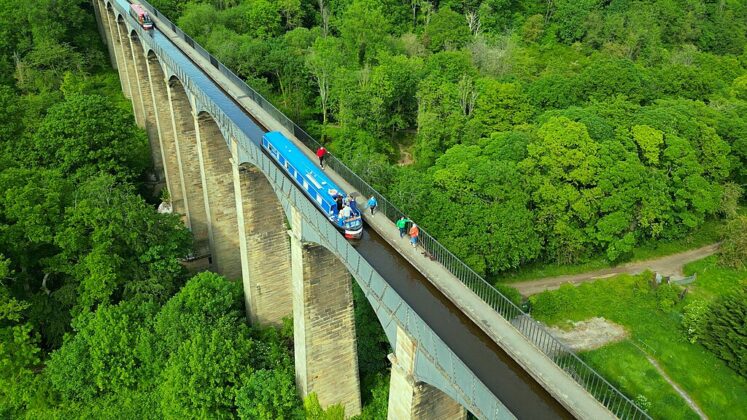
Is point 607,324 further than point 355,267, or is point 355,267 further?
point 607,324

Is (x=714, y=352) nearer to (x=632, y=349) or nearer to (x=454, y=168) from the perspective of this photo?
(x=632, y=349)

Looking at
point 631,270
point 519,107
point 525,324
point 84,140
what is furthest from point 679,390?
point 84,140

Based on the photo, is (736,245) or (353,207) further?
(736,245)

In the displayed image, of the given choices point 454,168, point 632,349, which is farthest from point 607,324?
point 454,168

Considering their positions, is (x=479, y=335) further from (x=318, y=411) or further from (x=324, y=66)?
(x=324, y=66)

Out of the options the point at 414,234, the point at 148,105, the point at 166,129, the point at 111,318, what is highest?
the point at 414,234

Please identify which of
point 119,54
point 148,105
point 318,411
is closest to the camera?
point 318,411

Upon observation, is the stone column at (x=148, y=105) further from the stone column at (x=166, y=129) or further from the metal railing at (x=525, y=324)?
the metal railing at (x=525, y=324)

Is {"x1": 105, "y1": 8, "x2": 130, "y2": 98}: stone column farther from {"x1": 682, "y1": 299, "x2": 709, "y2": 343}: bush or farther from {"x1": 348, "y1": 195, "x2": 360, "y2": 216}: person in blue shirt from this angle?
{"x1": 682, "y1": 299, "x2": 709, "y2": 343}: bush
